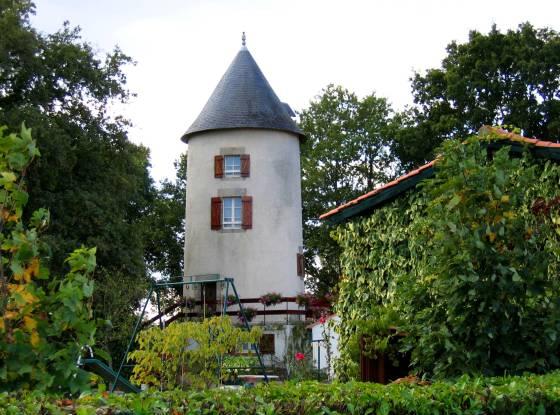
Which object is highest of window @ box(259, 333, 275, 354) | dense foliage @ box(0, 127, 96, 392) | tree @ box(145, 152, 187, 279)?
tree @ box(145, 152, 187, 279)

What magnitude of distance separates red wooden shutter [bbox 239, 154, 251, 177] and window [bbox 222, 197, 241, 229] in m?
1.02

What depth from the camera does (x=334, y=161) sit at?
39844mm

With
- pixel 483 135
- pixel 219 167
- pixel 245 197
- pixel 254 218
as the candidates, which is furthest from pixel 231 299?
pixel 483 135

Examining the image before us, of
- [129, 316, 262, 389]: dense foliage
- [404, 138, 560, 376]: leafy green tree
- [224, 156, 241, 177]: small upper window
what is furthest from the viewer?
[224, 156, 241, 177]: small upper window

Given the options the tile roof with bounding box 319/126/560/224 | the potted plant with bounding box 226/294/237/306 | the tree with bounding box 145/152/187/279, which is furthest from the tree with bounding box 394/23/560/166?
the tile roof with bounding box 319/126/560/224

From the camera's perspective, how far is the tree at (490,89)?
→ 30859mm

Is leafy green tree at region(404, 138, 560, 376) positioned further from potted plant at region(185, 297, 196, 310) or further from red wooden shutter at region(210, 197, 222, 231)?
red wooden shutter at region(210, 197, 222, 231)

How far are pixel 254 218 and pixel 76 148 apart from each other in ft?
25.6

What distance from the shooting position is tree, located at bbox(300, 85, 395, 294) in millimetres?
39125

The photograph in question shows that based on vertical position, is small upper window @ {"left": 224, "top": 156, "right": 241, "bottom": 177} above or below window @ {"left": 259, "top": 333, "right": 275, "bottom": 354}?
above

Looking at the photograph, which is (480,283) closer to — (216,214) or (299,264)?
(216,214)

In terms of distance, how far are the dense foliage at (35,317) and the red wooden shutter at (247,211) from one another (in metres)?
26.7

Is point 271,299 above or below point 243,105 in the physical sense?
below

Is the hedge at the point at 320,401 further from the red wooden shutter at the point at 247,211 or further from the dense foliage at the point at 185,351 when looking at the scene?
the red wooden shutter at the point at 247,211
